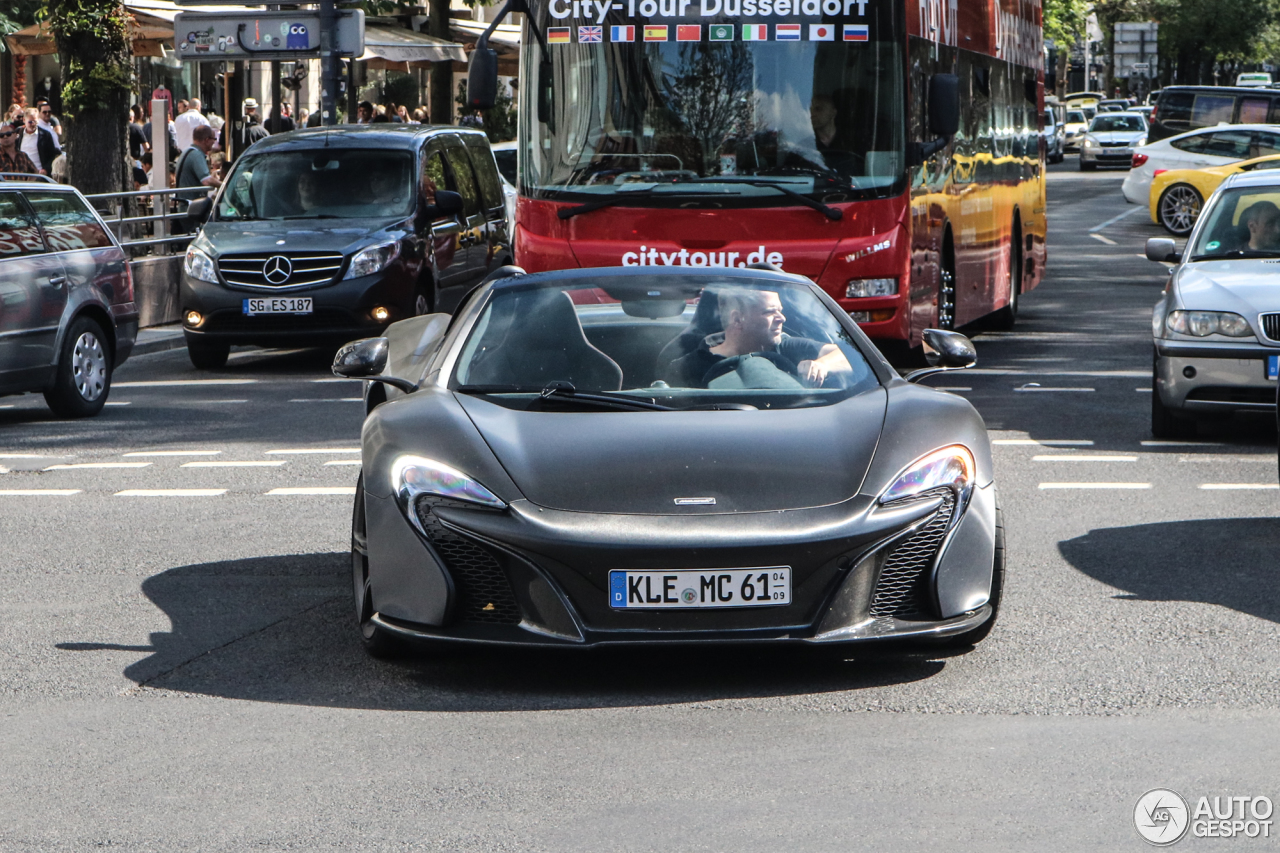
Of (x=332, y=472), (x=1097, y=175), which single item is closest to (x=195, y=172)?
(x=332, y=472)

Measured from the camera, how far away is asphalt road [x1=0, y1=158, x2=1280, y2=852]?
460cm

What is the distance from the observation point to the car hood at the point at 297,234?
53.2ft

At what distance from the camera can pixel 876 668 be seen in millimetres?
6145

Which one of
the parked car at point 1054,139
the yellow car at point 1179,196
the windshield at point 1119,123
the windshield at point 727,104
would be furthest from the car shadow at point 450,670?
the parked car at point 1054,139

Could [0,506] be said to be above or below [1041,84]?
below

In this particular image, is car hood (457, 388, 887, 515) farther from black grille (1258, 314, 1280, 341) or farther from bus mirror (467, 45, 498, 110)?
bus mirror (467, 45, 498, 110)

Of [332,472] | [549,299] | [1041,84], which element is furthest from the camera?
[1041,84]

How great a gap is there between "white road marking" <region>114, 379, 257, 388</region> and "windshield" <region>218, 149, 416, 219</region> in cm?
182

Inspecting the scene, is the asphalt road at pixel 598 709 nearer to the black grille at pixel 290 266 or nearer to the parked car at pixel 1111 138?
the black grille at pixel 290 266

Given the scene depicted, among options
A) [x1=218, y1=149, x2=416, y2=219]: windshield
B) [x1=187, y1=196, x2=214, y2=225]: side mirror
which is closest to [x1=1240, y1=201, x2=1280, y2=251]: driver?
[x1=218, y1=149, x2=416, y2=219]: windshield

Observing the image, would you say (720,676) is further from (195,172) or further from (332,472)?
(195,172)

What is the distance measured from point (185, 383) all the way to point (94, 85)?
7081 mm

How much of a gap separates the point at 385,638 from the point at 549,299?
147 cm

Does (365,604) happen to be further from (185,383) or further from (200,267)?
(200,267)
